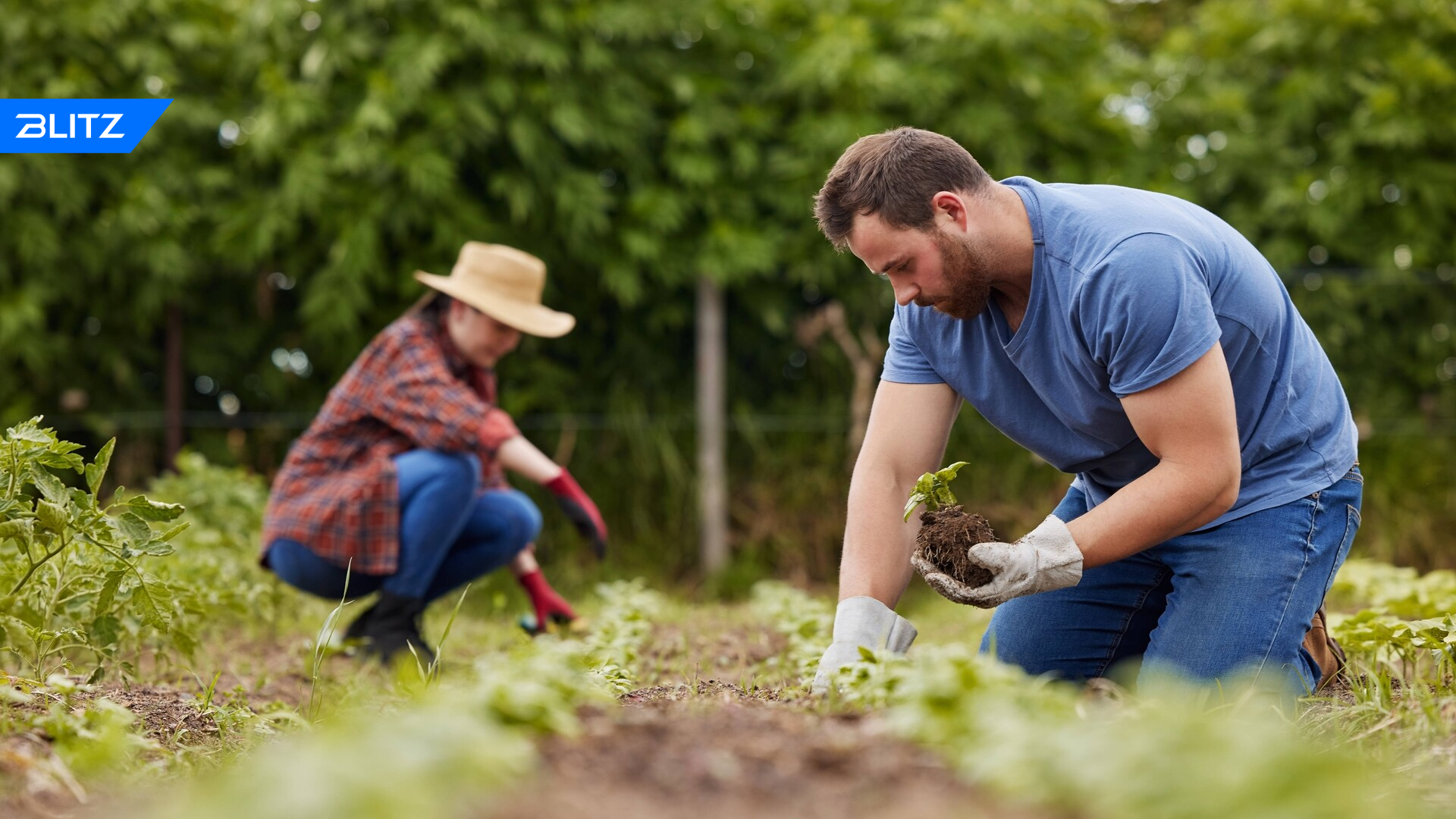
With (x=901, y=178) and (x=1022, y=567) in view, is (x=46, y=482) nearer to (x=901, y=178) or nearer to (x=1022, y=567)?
(x=901, y=178)

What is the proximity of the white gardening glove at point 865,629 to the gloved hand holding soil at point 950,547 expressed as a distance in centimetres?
14

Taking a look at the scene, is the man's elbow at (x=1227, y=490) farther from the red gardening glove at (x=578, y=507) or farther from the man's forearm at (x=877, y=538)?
the red gardening glove at (x=578, y=507)

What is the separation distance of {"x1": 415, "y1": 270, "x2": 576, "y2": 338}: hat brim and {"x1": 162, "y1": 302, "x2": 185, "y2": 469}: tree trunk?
190cm

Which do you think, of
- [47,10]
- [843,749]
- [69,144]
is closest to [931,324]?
[843,749]

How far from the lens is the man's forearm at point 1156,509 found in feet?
7.36

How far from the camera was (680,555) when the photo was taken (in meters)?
5.54

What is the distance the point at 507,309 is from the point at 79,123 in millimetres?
2277

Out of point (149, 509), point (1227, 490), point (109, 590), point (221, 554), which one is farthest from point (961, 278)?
point (221, 554)

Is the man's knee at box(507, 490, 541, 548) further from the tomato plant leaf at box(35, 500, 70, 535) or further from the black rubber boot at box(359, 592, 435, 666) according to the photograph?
the tomato plant leaf at box(35, 500, 70, 535)

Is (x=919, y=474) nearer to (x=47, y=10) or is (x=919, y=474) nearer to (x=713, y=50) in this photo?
(x=713, y=50)

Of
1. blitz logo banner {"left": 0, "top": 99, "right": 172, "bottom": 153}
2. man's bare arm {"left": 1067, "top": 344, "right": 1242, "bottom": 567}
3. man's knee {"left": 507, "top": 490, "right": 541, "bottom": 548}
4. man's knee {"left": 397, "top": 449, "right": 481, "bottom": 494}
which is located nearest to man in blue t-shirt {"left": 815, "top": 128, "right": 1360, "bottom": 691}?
man's bare arm {"left": 1067, "top": 344, "right": 1242, "bottom": 567}

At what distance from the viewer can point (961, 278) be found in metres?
2.39

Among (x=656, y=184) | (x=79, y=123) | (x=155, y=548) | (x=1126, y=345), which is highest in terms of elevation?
(x=79, y=123)

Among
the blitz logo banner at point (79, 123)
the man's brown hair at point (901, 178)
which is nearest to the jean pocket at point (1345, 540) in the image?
the man's brown hair at point (901, 178)
